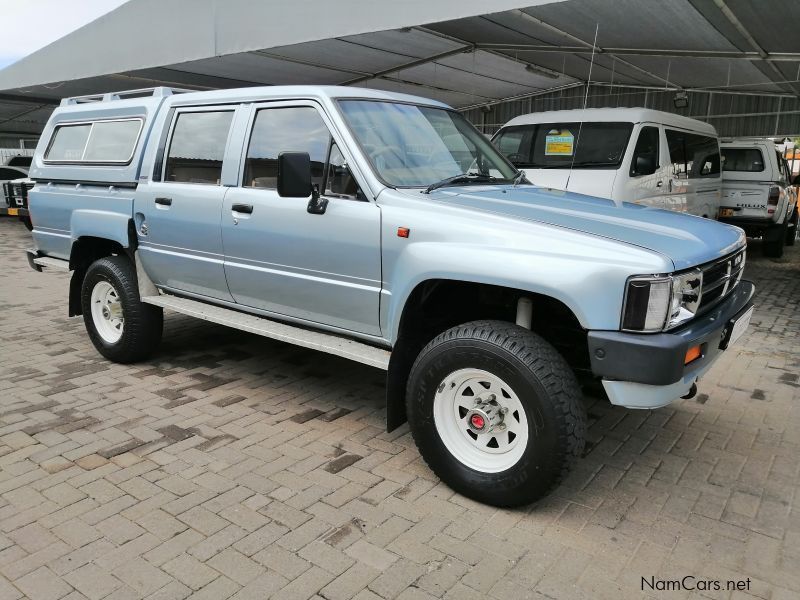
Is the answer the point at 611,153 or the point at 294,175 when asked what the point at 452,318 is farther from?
the point at 611,153

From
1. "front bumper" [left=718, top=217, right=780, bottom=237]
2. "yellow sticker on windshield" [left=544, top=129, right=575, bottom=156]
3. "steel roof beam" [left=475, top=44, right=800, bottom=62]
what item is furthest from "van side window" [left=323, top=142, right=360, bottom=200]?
"front bumper" [left=718, top=217, right=780, bottom=237]

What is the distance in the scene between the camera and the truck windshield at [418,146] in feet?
11.6

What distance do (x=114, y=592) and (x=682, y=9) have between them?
7771 millimetres

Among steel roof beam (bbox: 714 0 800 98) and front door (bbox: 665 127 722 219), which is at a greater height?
steel roof beam (bbox: 714 0 800 98)

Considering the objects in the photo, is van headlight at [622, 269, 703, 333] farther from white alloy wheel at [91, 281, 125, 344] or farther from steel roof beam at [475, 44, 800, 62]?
steel roof beam at [475, 44, 800, 62]

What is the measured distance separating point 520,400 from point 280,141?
7.27 feet

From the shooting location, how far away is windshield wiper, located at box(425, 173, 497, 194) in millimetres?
3500

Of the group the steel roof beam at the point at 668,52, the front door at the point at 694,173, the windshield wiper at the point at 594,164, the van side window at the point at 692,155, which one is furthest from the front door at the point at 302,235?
the steel roof beam at the point at 668,52

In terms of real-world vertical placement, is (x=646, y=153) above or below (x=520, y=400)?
above

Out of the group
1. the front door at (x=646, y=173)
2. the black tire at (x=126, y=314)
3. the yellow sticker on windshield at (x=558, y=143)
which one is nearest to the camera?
the black tire at (x=126, y=314)

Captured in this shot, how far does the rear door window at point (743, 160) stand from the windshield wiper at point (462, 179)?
10.0 meters

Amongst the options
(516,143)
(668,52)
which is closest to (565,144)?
(516,143)

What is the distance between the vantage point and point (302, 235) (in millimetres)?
3629

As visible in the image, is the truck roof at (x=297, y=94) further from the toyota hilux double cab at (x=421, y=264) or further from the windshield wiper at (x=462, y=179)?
the windshield wiper at (x=462, y=179)
